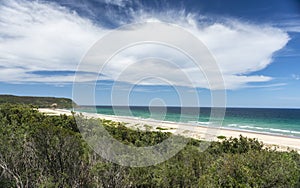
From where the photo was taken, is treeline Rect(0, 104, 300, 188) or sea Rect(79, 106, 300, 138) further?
sea Rect(79, 106, 300, 138)

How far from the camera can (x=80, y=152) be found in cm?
987

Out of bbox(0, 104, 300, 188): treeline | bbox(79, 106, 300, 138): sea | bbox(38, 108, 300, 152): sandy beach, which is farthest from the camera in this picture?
bbox(38, 108, 300, 152): sandy beach

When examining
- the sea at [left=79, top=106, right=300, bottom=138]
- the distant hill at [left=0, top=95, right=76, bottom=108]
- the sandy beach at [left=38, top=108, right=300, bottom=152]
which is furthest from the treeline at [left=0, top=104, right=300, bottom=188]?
the distant hill at [left=0, top=95, right=76, bottom=108]

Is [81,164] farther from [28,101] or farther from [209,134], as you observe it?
[28,101]

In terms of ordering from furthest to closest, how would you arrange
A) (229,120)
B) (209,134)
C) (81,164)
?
1. (229,120)
2. (209,134)
3. (81,164)

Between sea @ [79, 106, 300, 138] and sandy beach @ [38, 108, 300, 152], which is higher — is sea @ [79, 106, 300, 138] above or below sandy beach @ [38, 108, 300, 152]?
above

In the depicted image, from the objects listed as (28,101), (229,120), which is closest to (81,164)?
(229,120)

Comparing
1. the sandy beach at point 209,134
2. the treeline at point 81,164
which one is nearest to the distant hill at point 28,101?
the sandy beach at point 209,134

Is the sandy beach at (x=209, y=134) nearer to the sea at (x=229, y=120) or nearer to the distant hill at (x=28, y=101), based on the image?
the sea at (x=229, y=120)

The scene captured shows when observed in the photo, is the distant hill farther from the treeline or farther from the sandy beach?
the treeline

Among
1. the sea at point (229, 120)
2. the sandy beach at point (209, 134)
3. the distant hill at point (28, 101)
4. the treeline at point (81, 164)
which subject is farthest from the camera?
the distant hill at point (28, 101)

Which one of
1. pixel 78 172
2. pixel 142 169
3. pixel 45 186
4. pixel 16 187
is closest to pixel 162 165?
pixel 142 169

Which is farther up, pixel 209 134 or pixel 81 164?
pixel 209 134

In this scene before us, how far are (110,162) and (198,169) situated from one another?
9.66 feet
